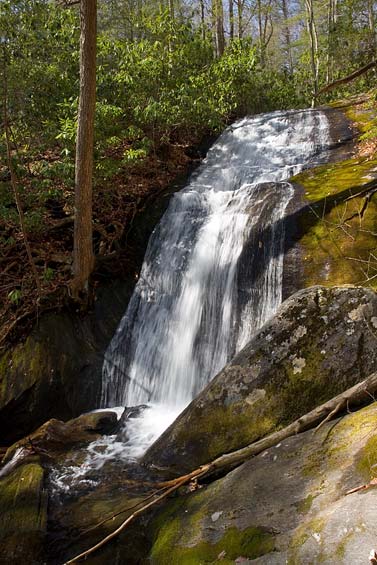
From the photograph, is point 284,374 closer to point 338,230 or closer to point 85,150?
point 338,230

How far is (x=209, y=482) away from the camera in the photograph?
3893 millimetres

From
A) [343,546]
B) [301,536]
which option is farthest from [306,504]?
[343,546]

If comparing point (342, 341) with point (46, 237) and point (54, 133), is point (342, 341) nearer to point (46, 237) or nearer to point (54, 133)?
point (46, 237)

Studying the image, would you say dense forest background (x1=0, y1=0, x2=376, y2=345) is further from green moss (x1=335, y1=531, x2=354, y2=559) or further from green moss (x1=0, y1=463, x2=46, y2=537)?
green moss (x1=335, y1=531, x2=354, y2=559)

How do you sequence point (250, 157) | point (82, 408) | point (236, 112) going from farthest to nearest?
point (236, 112) < point (250, 157) < point (82, 408)

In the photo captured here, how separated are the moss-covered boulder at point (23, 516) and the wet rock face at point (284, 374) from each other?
126 centimetres

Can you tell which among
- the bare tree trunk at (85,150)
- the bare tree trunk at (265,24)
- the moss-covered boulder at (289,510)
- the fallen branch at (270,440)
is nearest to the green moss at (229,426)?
the fallen branch at (270,440)

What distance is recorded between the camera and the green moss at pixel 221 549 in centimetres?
260

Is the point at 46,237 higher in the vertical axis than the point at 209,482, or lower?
higher

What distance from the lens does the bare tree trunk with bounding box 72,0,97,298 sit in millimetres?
6246

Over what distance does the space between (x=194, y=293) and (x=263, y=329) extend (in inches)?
126

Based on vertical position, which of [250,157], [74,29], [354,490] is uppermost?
[74,29]

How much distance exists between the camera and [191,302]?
7641 mm

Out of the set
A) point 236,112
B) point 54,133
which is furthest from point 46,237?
point 236,112
